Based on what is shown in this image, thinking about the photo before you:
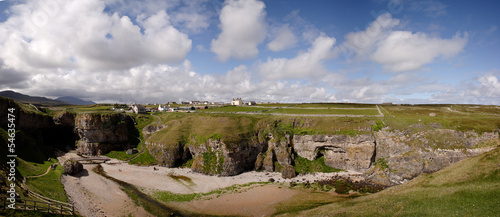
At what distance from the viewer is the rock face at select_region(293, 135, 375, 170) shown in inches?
2125

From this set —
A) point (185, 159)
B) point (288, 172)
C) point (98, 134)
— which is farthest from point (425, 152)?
point (98, 134)

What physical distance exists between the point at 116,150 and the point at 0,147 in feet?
106

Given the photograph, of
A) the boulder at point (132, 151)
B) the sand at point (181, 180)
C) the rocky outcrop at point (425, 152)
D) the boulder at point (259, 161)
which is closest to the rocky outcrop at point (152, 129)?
the boulder at point (132, 151)

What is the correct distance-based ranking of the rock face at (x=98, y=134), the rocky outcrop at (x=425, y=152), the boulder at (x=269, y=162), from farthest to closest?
the rock face at (x=98, y=134), the boulder at (x=269, y=162), the rocky outcrop at (x=425, y=152)

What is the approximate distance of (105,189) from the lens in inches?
1623

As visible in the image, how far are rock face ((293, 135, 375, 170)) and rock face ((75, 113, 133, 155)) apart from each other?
64675 mm

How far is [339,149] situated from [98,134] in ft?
267

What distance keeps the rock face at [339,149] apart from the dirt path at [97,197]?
44.8 metres

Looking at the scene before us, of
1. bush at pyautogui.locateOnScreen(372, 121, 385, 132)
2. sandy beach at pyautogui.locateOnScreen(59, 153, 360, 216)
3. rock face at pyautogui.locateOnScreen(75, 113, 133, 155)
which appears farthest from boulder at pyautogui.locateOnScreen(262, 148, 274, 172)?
rock face at pyautogui.locateOnScreen(75, 113, 133, 155)

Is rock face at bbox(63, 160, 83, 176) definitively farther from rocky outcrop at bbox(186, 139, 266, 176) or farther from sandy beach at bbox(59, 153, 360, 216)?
rocky outcrop at bbox(186, 139, 266, 176)

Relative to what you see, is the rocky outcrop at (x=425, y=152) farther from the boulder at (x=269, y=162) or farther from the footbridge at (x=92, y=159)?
the footbridge at (x=92, y=159)

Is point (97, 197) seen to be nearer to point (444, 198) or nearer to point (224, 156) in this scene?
point (224, 156)

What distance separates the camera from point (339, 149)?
5700 centimetres

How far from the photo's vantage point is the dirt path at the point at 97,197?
32972mm
